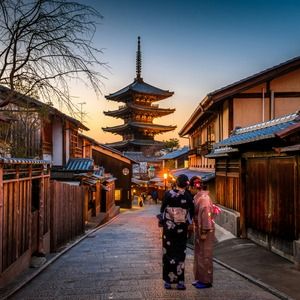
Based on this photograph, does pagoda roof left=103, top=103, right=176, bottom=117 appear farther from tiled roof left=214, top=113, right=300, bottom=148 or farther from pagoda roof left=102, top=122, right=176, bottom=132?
tiled roof left=214, top=113, right=300, bottom=148

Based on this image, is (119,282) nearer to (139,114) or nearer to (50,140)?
(50,140)

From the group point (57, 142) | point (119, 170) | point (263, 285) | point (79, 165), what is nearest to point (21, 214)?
point (263, 285)

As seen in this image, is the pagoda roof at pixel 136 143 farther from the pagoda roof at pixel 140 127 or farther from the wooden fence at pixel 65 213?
the wooden fence at pixel 65 213

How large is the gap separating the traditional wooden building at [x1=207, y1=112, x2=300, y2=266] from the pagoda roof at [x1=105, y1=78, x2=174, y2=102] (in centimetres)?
3733

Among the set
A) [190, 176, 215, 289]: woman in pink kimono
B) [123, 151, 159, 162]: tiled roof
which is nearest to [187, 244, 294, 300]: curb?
[190, 176, 215, 289]: woman in pink kimono

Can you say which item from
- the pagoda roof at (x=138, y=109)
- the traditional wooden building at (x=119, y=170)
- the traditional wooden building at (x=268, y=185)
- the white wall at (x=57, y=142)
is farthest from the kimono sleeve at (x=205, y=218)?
the pagoda roof at (x=138, y=109)

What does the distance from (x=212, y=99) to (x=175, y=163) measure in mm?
33712

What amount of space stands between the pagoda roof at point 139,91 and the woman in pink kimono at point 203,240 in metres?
43.4

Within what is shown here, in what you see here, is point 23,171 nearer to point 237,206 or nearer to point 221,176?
point 237,206

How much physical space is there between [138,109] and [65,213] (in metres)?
38.2

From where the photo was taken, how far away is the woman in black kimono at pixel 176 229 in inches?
227

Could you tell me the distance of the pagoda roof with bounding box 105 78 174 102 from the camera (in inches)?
1950

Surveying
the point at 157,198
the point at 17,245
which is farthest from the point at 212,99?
the point at 157,198

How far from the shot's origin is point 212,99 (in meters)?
14.8
